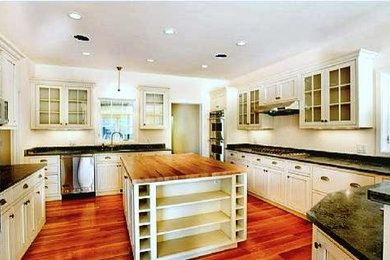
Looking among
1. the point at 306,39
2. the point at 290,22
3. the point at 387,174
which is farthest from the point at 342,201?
the point at 306,39

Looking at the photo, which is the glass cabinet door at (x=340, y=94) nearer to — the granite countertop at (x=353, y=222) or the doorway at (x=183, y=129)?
the granite countertop at (x=353, y=222)

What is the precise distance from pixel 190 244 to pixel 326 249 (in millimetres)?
1729

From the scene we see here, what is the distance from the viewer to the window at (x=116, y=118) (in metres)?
5.25

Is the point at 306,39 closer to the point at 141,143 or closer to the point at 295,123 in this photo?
the point at 295,123

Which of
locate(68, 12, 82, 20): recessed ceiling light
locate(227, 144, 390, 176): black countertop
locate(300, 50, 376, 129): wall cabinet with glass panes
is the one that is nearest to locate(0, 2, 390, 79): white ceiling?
locate(68, 12, 82, 20): recessed ceiling light

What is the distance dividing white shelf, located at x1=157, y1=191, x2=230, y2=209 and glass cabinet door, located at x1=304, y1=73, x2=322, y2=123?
1.99 m

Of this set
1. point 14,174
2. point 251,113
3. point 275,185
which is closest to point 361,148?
point 275,185

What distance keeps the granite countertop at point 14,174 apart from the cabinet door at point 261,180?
348 centimetres

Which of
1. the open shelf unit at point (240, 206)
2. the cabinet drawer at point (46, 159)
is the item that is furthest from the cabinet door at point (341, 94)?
the cabinet drawer at point (46, 159)

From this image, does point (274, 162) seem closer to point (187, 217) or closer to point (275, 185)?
point (275, 185)

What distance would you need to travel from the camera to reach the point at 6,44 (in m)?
3.24

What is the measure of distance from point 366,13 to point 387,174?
183 cm

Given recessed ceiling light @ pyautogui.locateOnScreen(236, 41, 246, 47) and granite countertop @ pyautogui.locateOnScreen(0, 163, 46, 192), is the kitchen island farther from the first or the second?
recessed ceiling light @ pyautogui.locateOnScreen(236, 41, 246, 47)

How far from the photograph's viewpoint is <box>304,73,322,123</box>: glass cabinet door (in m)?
3.53
